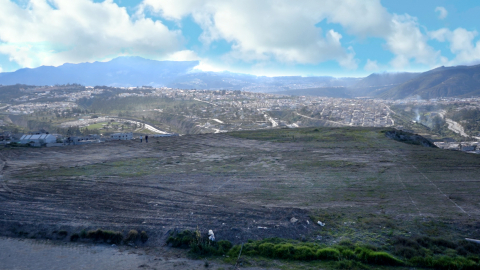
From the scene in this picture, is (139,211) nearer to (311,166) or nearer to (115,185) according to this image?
(115,185)

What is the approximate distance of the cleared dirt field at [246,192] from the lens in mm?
9125

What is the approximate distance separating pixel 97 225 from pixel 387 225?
863 cm

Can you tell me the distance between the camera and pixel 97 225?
365 inches

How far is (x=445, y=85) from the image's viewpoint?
10706 centimetres

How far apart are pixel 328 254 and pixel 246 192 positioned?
5.33m

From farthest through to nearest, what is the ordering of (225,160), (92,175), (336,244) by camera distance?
(225,160)
(92,175)
(336,244)

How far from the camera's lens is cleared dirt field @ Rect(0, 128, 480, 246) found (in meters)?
9.12

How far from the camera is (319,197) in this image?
464 inches

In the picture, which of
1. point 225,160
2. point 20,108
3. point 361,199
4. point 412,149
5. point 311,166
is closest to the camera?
point 361,199

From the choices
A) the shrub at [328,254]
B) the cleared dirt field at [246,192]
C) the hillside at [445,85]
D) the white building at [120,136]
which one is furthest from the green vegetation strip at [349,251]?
the hillside at [445,85]

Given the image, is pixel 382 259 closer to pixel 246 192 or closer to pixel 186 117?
pixel 246 192

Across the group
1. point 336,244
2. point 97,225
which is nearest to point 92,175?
point 97,225

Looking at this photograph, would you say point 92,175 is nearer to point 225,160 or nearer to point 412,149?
point 225,160

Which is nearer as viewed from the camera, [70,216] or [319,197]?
[70,216]
